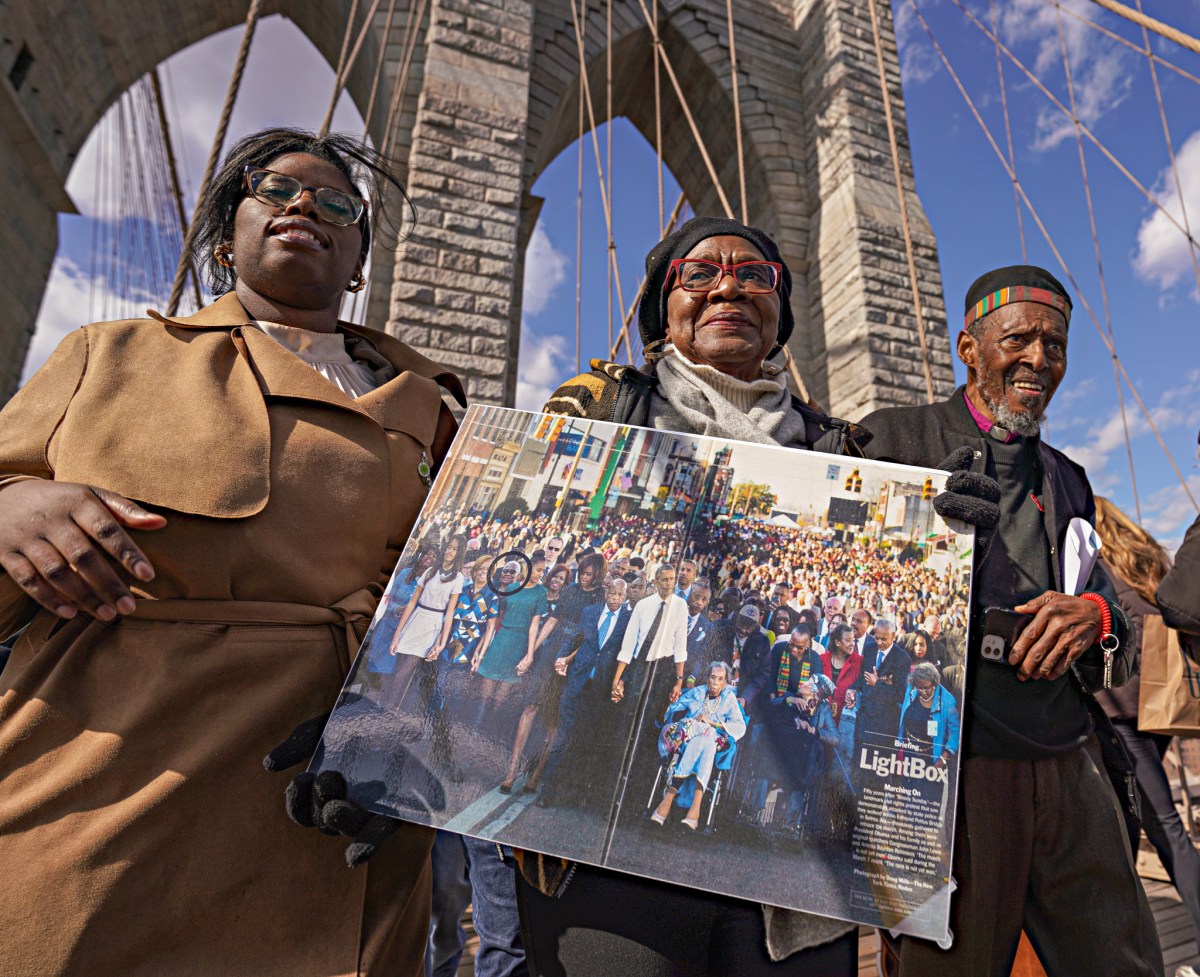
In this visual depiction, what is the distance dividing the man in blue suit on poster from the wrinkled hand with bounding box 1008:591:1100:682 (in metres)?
0.68

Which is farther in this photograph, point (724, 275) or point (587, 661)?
point (724, 275)

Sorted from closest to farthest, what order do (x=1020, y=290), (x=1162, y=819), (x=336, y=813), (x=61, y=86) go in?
1. (x=336, y=813)
2. (x=1020, y=290)
3. (x=1162, y=819)
4. (x=61, y=86)

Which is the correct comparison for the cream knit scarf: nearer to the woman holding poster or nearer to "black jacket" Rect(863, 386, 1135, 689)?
the woman holding poster

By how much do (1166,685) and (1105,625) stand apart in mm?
1397

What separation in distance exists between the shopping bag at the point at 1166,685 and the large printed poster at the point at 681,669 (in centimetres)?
179

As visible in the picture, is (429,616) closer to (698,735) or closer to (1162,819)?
(698,735)

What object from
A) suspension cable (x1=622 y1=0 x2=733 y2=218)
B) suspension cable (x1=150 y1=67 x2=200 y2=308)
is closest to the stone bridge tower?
suspension cable (x1=622 y1=0 x2=733 y2=218)

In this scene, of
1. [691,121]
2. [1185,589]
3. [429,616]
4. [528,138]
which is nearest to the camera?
[429,616]

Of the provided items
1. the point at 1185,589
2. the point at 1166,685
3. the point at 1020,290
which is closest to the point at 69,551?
the point at 1020,290

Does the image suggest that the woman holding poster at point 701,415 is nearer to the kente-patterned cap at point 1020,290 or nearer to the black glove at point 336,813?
the black glove at point 336,813

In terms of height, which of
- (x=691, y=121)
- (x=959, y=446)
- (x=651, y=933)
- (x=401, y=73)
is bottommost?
(x=651, y=933)

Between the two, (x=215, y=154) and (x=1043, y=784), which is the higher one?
(x=215, y=154)

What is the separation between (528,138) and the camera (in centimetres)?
691

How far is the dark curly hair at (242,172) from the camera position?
1.36m
